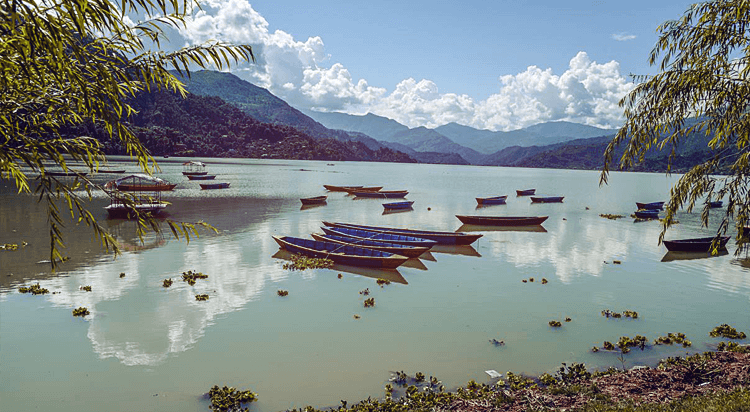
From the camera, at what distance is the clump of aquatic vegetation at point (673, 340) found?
17703 millimetres

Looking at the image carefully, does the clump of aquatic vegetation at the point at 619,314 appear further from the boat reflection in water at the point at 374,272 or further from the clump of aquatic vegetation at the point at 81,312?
the clump of aquatic vegetation at the point at 81,312

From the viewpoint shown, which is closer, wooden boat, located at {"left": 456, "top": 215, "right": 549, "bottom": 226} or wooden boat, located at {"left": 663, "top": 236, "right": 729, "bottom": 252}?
wooden boat, located at {"left": 663, "top": 236, "right": 729, "bottom": 252}

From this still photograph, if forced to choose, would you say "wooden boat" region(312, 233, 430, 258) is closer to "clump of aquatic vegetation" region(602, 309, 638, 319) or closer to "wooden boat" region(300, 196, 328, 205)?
"clump of aquatic vegetation" region(602, 309, 638, 319)

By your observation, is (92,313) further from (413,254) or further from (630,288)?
(630,288)

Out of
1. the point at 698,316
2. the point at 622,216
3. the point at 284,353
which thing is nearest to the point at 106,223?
the point at 284,353

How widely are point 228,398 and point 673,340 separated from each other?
1833cm

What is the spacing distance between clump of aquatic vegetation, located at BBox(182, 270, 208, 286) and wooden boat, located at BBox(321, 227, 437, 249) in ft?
43.1

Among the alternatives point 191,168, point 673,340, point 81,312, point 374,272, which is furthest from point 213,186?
point 673,340

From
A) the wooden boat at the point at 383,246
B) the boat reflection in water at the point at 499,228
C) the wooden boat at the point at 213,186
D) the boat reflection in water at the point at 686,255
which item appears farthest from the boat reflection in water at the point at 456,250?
the wooden boat at the point at 213,186

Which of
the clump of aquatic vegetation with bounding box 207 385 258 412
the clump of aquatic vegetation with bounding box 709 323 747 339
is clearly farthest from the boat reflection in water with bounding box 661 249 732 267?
the clump of aquatic vegetation with bounding box 207 385 258 412

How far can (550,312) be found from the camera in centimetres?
2180

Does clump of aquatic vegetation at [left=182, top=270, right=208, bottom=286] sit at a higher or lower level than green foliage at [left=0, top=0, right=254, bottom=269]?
lower

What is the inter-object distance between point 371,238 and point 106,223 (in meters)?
30.7

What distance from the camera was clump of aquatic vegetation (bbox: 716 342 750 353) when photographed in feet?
53.8
